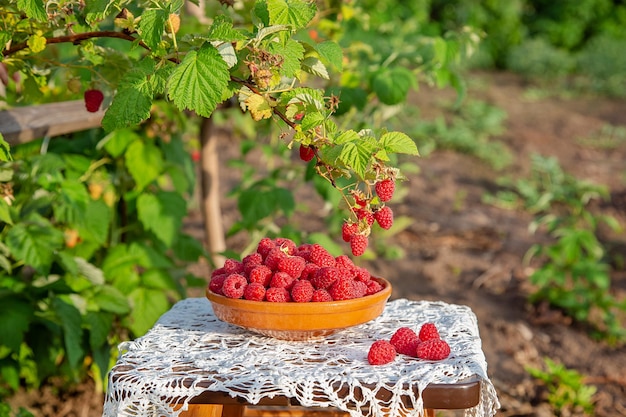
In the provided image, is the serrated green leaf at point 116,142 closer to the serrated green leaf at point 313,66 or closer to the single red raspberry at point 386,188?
the serrated green leaf at point 313,66

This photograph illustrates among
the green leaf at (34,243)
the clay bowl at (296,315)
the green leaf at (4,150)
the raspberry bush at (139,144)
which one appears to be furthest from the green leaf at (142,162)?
the clay bowl at (296,315)

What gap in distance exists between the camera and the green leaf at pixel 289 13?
1.49 meters

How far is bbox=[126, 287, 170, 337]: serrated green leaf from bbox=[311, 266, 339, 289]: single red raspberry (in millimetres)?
1153

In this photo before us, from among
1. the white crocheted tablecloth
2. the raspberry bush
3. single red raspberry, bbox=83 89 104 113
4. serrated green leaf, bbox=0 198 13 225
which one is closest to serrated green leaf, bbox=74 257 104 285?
the raspberry bush

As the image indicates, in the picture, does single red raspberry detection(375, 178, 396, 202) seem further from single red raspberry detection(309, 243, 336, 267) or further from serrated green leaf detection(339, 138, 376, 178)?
single red raspberry detection(309, 243, 336, 267)

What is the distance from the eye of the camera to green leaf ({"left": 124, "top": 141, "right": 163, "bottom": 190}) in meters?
2.84

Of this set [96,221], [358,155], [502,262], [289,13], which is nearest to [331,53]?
[289,13]

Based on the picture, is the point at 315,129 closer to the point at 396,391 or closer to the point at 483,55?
the point at 396,391

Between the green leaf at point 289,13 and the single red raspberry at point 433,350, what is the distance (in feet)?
2.14

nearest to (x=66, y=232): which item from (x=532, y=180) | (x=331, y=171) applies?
(x=331, y=171)

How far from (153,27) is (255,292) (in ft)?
1.82

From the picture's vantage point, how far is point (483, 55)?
10211 millimetres

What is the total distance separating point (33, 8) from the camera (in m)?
1.56

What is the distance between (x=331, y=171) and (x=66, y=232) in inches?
55.7
